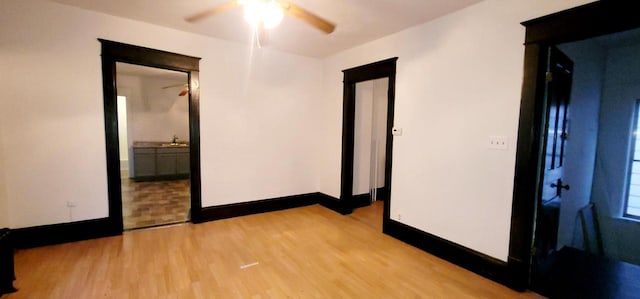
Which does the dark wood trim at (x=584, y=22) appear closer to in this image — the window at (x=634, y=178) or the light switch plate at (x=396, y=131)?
the light switch plate at (x=396, y=131)

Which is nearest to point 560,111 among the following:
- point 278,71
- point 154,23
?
point 278,71

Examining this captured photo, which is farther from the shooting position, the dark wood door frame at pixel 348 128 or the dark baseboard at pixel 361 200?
the dark baseboard at pixel 361 200

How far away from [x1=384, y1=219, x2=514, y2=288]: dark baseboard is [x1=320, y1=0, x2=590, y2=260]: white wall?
0.07 meters

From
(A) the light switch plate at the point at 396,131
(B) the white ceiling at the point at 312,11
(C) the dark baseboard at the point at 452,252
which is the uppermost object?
(B) the white ceiling at the point at 312,11

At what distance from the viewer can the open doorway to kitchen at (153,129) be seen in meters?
6.11

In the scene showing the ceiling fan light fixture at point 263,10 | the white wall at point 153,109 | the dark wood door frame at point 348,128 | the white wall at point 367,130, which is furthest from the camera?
the white wall at point 153,109

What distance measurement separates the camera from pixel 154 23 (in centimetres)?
326

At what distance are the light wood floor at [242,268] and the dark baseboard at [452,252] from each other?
0.08 metres

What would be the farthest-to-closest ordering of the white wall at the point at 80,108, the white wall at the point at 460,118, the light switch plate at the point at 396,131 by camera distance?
the light switch plate at the point at 396,131 < the white wall at the point at 80,108 < the white wall at the point at 460,118

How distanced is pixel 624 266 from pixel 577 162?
1193 millimetres

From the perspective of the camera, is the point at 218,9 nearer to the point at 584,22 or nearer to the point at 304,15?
the point at 304,15

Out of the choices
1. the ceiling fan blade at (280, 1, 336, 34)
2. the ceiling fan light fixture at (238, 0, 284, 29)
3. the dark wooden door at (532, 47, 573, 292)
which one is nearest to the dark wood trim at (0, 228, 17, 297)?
the ceiling fan light fixture at (238, 0, 284, 29)

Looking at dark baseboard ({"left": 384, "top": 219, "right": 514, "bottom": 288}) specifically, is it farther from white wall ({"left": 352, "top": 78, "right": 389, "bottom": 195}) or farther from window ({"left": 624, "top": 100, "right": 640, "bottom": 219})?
window ({"left": 624, "top": 100, "right": 640, "bottom": 219})

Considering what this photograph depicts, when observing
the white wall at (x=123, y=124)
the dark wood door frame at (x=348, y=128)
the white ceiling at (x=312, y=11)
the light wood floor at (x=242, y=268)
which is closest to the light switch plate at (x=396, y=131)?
the dark wood door frame at (x=348, y=128)
